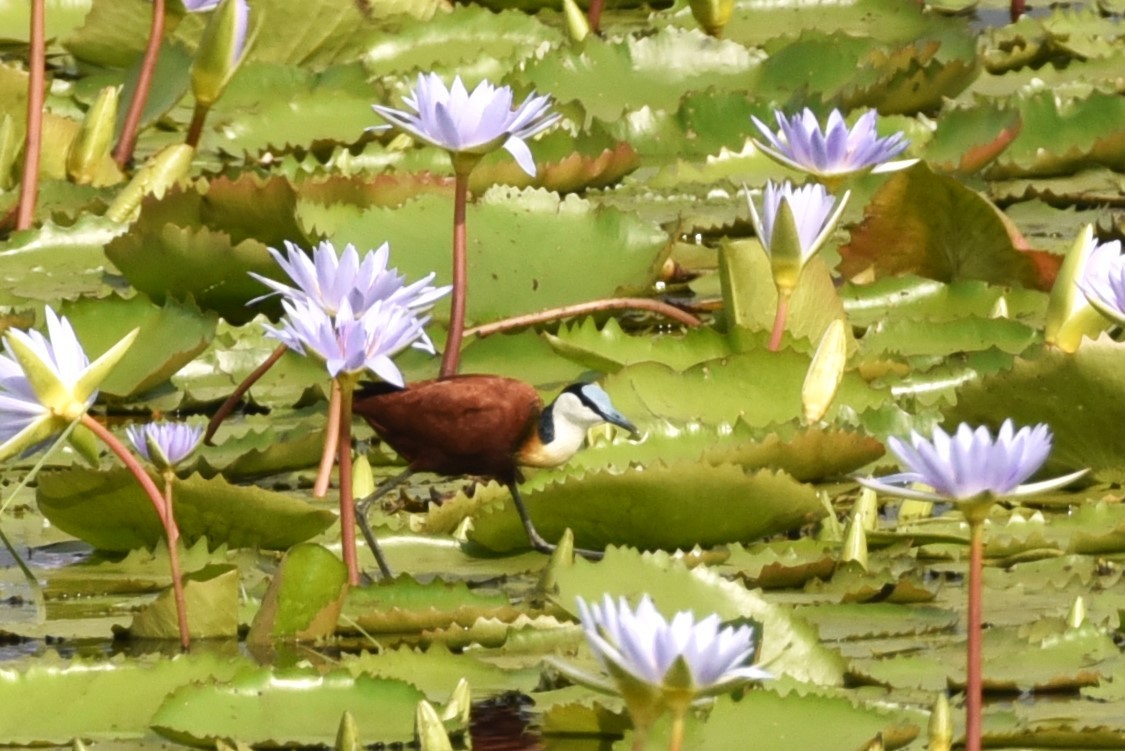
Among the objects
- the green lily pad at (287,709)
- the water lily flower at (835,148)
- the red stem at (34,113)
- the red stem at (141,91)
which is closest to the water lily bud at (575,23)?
the red stem at (141,91)

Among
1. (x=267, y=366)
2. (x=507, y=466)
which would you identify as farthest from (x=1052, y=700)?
(x=267, y=366)

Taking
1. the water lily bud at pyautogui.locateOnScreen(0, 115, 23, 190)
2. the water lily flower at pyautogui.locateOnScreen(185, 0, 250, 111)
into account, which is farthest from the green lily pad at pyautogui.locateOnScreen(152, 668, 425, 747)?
the water lily bud at pyautogui.locateOnScreen(0, 115, 23, 190)

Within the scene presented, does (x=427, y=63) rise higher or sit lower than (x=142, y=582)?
higher

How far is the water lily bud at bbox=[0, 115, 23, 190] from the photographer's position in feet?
12.3

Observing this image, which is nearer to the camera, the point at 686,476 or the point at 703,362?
the point at 686,476

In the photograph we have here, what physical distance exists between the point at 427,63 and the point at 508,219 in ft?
5.55

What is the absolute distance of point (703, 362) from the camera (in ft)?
8.47

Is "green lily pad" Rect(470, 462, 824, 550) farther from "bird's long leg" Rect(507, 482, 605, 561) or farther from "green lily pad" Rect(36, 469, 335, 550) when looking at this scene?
"green lily pad" Rect(36, 469, 335, 550)

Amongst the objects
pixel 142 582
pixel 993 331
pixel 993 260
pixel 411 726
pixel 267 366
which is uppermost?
pixel 993 260

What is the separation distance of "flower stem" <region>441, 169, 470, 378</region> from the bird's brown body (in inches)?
8.7

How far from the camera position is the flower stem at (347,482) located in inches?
73.1

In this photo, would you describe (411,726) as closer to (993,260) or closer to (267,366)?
(267,366)

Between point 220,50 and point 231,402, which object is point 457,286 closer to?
point 231,402

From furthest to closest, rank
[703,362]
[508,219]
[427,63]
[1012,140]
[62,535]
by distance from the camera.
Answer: [427,63] → [1012,140] → [508,219] → [703,362] → [62,535]
